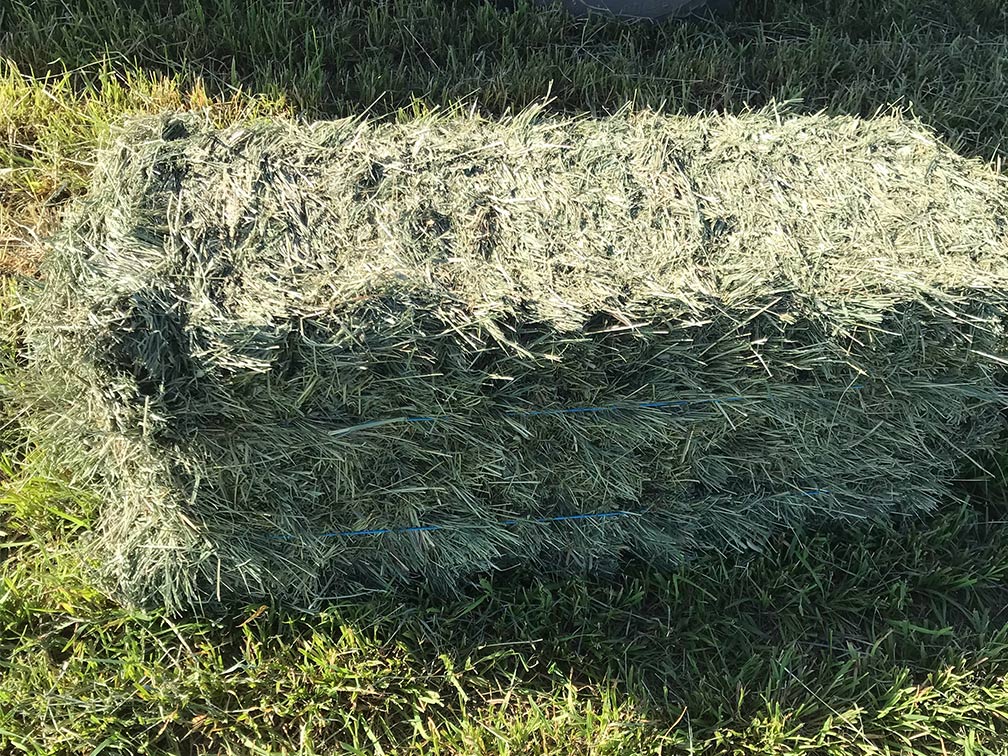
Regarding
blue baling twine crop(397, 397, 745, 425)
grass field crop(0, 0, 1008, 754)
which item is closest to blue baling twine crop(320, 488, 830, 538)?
grass field crop(0, 0, 1008, 754)

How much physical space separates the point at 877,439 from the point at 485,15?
7.29 feet

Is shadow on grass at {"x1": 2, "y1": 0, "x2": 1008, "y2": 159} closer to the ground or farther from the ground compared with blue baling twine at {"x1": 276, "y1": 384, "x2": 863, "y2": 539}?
A: farther from the ground

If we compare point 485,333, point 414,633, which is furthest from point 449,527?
point 485,333

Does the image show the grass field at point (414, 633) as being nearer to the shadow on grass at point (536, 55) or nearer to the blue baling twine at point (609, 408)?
the shadow on grass at point (536, 55)

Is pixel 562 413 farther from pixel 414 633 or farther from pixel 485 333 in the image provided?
→ pixel 414 633

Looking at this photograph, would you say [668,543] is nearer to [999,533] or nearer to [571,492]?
[571,492]

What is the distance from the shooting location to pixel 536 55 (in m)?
3.27

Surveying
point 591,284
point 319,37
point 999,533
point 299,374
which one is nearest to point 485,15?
point 319,37

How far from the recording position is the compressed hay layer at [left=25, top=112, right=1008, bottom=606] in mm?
1797

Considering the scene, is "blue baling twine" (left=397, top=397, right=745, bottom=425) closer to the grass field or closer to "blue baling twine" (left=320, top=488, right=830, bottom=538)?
"blue baling twine" (left=320, top=488, right=830, bottom=538)

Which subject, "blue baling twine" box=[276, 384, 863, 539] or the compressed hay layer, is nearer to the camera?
the compressed hay layer

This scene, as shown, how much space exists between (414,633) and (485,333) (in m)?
1.01

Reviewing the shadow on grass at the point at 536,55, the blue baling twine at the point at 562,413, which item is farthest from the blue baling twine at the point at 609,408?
the shadow on grass at the point at 536,55

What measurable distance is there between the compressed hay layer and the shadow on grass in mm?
916
